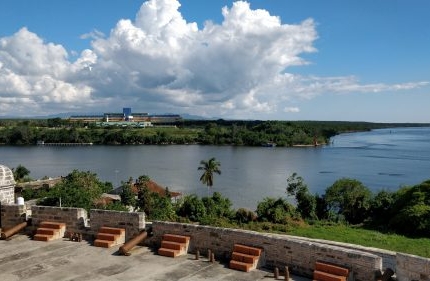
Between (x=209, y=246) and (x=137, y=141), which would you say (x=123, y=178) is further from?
(x=137, y=141)

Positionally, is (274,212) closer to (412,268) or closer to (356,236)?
(356,236)

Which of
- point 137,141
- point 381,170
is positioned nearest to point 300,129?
point 137,141

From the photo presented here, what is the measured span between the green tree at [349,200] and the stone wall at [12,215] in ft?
101

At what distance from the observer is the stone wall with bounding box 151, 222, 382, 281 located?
7.57 m

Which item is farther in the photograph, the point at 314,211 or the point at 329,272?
the point at 314,211

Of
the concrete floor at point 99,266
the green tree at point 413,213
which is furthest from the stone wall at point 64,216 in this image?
the green tree at point 413,213

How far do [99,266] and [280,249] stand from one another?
3.33 meters

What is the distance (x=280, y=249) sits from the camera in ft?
28.0

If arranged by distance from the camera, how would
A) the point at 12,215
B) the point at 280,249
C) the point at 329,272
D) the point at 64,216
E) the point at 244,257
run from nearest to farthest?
the point at 329,272
the point at 280,249
the point at 244,257
the point at 64,216
the point at 12,215

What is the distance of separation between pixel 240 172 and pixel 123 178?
58.1 ft

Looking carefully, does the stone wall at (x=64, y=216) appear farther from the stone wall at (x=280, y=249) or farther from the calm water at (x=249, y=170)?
the calm water at (x=249, y=170)

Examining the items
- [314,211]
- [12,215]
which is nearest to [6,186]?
[12,215]

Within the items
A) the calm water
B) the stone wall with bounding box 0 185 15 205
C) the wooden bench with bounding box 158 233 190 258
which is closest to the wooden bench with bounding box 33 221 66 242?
the stone wall with bounding box 0 185 15 205

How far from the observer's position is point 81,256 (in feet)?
31.6
